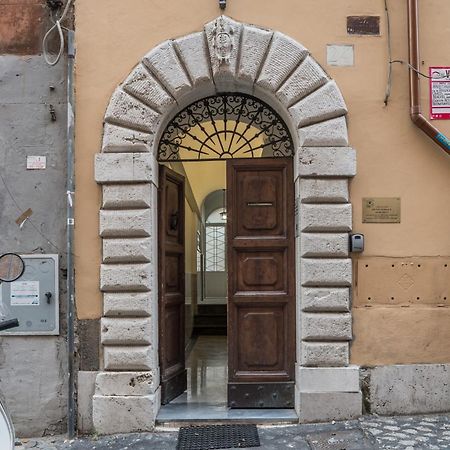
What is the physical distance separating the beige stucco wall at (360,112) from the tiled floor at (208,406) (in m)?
1.11

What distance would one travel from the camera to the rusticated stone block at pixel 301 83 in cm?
552

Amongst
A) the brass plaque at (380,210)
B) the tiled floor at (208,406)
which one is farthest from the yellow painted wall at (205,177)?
the brass plaque at (380,210)

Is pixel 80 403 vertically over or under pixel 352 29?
under

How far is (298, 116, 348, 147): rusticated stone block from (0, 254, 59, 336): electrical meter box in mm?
2666

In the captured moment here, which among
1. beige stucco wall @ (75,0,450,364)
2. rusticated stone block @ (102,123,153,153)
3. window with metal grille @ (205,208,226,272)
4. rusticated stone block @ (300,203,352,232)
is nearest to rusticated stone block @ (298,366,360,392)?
beige stucco wall @ (75,0,450,364)

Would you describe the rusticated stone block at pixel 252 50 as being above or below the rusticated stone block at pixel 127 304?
above

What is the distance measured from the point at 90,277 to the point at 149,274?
1.90 ft

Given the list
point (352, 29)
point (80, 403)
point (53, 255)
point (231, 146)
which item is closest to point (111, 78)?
point (231, 146)

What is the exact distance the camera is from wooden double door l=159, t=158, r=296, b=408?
5742mm

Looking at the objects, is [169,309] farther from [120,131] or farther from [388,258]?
[388,258]

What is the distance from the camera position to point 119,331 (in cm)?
543

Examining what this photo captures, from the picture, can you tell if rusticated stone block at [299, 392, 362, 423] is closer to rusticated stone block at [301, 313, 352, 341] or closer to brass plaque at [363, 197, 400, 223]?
rusticated stone block at [301, 313, 352, 341]

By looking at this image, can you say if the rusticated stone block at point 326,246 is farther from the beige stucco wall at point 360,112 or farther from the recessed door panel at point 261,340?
the recessed door panel at point 261,340

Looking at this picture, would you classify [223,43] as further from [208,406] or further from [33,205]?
[208,406]
